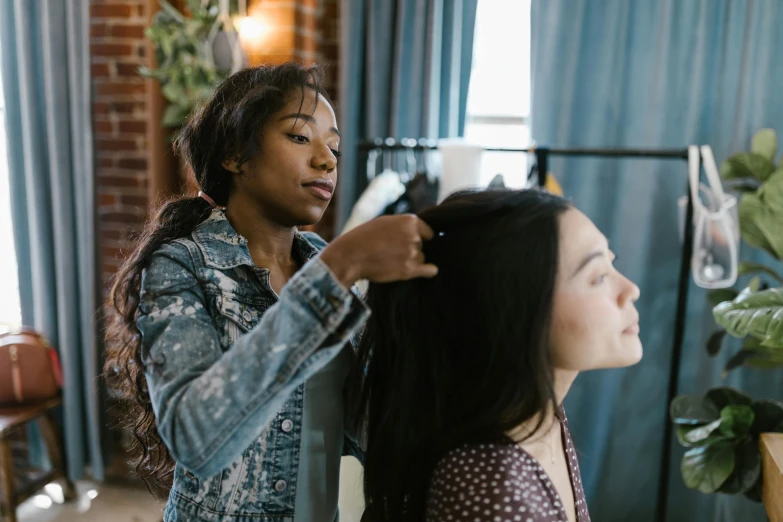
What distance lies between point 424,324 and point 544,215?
20 centimetres

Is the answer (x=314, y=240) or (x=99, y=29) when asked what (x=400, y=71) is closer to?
(x=99, y=29)

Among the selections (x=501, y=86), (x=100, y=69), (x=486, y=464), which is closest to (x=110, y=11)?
(x=100, y=69)

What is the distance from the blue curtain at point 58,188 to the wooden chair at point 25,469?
149mm

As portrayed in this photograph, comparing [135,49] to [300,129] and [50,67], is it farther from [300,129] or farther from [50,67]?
[300,129]

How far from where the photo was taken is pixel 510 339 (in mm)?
759

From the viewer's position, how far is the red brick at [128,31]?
2.54 meters

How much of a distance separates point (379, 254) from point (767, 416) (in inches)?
58.4

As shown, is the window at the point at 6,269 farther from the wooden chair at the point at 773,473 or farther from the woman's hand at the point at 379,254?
the wooden chair at the point at 773,473

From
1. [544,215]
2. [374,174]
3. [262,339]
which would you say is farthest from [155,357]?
[374,174]

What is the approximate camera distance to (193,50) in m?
2.31

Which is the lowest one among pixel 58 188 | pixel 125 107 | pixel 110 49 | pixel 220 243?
pixel 58 188

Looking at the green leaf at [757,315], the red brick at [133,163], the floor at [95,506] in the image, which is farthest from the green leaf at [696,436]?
the red brick at [133,163]

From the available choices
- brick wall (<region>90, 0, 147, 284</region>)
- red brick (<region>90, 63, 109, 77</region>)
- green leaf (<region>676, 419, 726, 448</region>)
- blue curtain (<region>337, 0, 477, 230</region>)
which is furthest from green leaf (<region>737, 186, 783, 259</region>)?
red brick (<region>90, 63, 109, 77</region>)

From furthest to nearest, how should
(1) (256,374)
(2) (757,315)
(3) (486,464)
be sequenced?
(2) (757,315) < (3) (486,464) < (1) (256,374)
